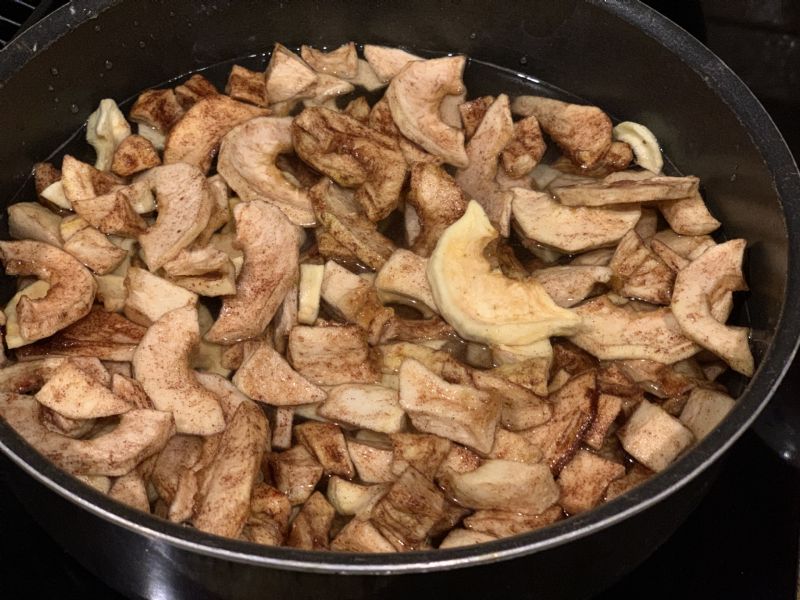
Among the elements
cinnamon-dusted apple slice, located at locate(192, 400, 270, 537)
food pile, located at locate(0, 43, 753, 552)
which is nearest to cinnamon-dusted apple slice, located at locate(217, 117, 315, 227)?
food pile, located at locate(0, 43, 753, 552)

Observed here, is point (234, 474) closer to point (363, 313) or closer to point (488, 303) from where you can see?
point (363, 313)

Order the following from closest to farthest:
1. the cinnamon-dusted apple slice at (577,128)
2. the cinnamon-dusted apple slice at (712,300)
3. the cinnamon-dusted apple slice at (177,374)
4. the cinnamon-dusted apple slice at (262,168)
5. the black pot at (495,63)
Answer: the black pot at (495,63), the cinnamon-dusted apple slice at (177,374), the cinnamon-dusted apple slice at (712,300), the cinnamon-dusted apple slice at (262,168), the cinnamon-dusted apple slice at (577,128)

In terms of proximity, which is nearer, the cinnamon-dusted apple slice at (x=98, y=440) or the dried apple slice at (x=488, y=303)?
the cinnamon-dusted apple slice at (x=98, y=440)

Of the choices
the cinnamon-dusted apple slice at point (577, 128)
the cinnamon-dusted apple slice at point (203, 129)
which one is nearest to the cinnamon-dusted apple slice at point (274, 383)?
the cinnamon-dusted apple slice at point (203, 129)

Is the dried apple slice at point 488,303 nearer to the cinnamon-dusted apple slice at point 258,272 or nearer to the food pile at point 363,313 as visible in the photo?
the food pile at point 363,313

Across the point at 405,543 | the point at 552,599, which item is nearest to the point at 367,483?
the point at 405,543

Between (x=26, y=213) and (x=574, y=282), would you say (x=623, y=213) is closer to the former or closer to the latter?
(x=574, y=282)
